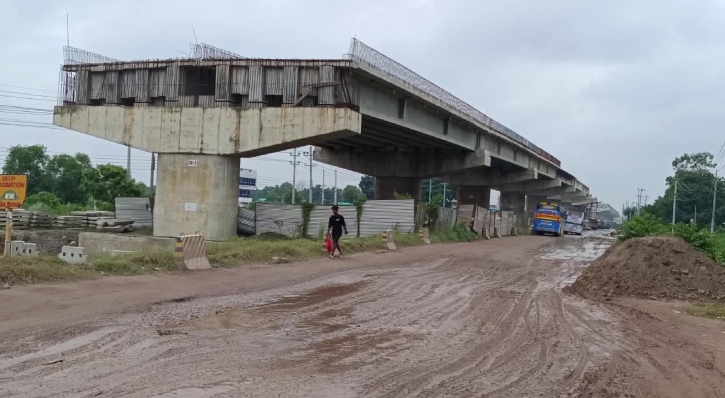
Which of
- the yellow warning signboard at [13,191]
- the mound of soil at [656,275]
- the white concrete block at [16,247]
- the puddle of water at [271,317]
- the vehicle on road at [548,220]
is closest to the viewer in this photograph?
the puddle of water at [271,317]

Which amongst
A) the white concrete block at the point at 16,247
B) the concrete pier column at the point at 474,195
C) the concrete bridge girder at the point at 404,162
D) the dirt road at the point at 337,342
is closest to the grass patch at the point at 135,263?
the dirt road at the point at 337,342

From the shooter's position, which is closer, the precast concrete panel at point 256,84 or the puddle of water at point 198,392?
the puddle of water at point 198,392

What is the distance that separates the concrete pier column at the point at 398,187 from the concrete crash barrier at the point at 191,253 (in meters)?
27.1

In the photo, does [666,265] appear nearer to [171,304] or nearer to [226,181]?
[171,304]

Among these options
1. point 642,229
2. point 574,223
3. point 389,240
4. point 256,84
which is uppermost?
point 256,84

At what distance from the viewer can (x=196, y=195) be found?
23516mm

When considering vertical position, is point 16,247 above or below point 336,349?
above

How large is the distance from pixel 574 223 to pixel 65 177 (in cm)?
5802

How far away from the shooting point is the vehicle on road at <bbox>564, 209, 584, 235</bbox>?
216ft

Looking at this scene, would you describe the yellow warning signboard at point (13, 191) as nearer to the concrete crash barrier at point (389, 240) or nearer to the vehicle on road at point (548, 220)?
the concrete crash barrier at point (389, 240)

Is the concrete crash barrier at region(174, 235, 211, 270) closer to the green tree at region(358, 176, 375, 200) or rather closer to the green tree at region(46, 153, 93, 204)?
the green tree at region(46, 153, 93, 204)

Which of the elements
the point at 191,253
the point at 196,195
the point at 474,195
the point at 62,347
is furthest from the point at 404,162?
the point at 62,347

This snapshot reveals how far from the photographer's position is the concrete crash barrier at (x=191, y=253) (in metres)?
15.0

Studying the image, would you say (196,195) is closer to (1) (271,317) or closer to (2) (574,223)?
(1) (271,317)
